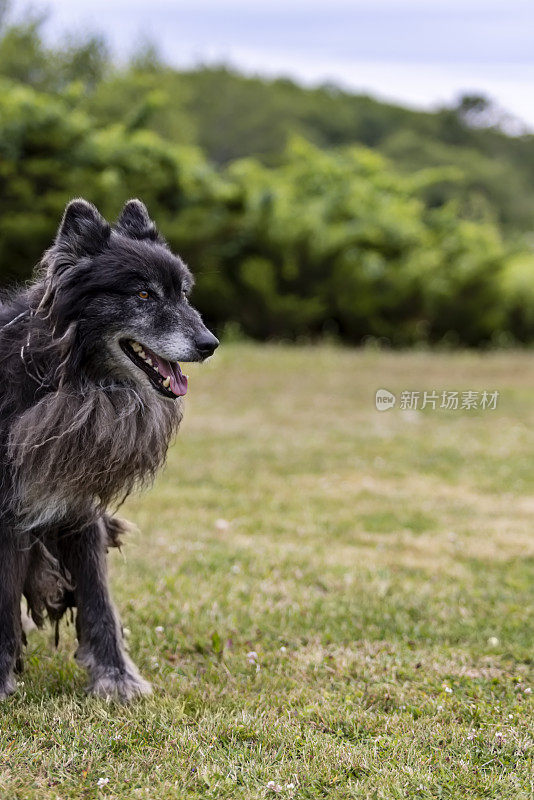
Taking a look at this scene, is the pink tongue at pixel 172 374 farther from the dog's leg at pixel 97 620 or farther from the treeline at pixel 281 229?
the treeline at pixel 281 229

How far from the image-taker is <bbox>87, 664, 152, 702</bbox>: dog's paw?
355 centimetres

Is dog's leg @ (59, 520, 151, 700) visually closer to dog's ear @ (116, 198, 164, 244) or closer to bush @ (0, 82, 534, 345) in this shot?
dog's ear @ (116, 198, 164, 244)

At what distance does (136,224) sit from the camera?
3.49 meters

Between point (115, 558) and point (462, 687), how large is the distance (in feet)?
8.54

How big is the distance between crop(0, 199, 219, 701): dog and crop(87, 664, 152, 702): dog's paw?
15.0 inches

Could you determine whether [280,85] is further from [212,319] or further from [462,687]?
[462,687]

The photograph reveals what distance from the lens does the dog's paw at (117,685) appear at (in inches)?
140

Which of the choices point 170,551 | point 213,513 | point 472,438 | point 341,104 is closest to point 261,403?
point 472,438

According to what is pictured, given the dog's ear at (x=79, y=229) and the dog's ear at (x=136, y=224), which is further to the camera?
the dog's ear at (x=136, y=224)

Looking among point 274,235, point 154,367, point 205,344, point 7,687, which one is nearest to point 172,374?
point 154,367

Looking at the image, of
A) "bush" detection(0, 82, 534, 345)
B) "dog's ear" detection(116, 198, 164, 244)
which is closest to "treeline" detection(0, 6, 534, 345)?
"bush" detection(0, 82, 534, 345)

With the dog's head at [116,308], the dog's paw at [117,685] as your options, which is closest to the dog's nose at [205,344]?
the dog's head at [116,308]

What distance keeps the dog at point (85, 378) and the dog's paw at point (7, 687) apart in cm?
1

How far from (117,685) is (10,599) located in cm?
58
